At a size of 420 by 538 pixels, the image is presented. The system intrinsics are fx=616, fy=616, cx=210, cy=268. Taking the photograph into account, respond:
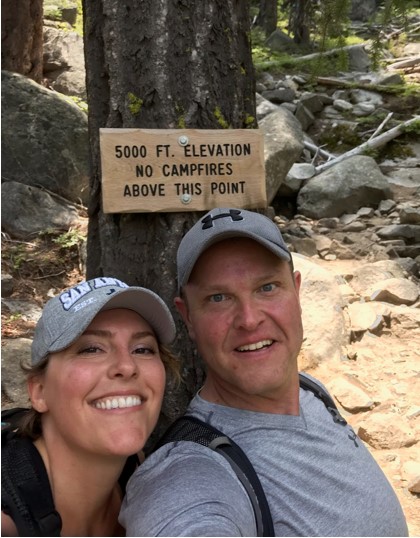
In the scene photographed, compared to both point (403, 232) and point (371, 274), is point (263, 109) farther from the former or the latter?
point (371, 274)

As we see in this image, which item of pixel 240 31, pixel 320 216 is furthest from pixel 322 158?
pixel 240 31

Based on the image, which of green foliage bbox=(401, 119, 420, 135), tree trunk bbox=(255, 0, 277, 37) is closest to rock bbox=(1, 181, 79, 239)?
green foliage bbox=(401, 119, 420, 135)

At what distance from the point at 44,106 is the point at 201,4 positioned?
5874 mm

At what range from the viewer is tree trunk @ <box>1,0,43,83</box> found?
8.64 m

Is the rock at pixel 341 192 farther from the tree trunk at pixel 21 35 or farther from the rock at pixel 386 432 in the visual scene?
the rock at pixel 386 432

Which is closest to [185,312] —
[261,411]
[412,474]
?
[261,411]

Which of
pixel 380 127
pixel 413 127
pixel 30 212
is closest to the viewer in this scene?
pixel 30 212

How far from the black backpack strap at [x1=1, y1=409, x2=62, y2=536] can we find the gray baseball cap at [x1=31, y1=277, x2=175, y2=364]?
27 centimetres

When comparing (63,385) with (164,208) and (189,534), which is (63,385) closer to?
(189,534)

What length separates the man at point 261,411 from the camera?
1.68m

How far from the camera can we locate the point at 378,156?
11.5 meters

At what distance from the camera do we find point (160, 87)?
2438mm

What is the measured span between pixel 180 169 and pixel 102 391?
3.41ft

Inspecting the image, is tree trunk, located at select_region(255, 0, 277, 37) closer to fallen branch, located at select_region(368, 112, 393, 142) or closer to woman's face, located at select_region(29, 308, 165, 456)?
fallen branch, located at select_region(368, 112, 393, 142)
